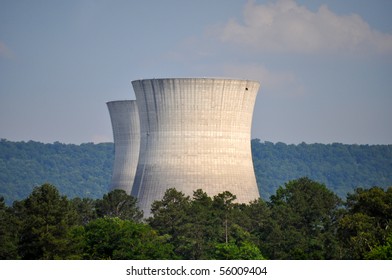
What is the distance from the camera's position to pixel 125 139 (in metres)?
50.7

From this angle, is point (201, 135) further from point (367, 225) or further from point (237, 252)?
point (367, 225)

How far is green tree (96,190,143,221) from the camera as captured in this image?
41656 mm

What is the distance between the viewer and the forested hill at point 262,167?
122 m

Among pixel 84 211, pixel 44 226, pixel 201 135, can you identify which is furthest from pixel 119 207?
pixel 44 226

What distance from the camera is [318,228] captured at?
4112 centimetres

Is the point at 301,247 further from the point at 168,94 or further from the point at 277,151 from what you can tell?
the point at 277,151

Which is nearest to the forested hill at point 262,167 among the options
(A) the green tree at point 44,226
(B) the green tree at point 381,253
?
(A) the green tree at point 44,226

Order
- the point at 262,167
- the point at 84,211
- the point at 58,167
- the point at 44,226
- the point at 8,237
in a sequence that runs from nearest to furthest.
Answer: the point at 44,226, the point at 8,237, the point at 84,211, the point at 262,167, the point at 58,167

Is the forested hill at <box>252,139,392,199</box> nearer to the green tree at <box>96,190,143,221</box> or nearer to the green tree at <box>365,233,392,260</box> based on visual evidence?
the green tree at <box>96,190,143,221</box>

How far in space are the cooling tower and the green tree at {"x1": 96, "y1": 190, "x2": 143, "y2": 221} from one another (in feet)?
20.8

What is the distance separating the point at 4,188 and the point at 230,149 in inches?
3254

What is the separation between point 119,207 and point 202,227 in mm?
6080

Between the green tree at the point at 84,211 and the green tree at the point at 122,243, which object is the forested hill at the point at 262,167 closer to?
the green tree at the point at 84,211

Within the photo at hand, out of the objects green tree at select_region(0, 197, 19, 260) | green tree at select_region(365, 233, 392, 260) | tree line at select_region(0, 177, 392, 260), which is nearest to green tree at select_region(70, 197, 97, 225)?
tree line at select_region(0, 177, 392, 260)
